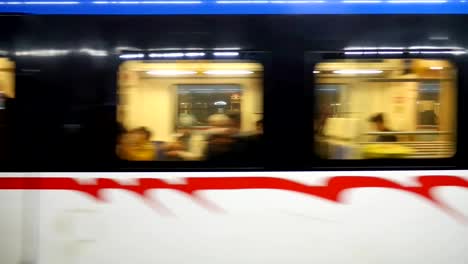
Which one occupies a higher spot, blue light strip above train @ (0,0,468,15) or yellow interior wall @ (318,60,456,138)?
blue light strip above train @ (0,0,468,15)

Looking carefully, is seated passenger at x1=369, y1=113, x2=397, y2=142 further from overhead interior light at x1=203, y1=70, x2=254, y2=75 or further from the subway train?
overhead interior light at x1=203, y1=70, x2=254, y2=75

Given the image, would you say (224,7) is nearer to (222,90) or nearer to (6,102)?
(222,90)

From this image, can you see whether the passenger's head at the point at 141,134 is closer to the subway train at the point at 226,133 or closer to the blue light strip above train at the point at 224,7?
the subway train at the point at 226,133

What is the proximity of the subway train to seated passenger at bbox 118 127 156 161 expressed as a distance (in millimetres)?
12

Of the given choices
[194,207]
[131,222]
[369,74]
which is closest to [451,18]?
[369,74]

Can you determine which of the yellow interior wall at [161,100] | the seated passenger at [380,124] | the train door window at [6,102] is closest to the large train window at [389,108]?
the seated passenger at [380,124]

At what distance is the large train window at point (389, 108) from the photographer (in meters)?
4.04

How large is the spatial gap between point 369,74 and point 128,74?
1941mm

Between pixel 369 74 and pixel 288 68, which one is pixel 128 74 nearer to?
pixel 288 68

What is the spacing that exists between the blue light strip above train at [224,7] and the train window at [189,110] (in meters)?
0.42

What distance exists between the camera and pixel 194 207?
157 inches

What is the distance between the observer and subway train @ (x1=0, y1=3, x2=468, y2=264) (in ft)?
13.0

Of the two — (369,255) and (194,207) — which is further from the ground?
(194,207)

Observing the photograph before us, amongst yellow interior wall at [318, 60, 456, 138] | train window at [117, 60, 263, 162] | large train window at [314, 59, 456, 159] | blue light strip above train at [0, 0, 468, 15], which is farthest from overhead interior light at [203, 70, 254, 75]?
yellow interior wall at [318, 60, 456, 138]
